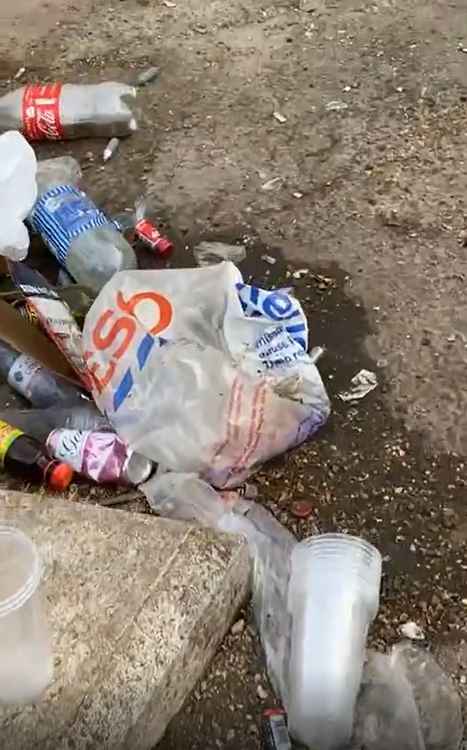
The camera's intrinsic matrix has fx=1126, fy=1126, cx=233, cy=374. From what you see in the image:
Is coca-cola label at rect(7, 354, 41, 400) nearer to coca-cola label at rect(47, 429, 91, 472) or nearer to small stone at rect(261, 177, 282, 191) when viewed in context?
coca-cola label at rect(47, 429, 91, 472)

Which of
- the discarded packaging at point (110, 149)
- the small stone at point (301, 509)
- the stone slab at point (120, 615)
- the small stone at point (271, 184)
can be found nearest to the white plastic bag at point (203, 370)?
the small stone at point (301, 509)

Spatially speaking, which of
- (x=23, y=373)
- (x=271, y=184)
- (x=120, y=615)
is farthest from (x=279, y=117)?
(x=120, y=615)

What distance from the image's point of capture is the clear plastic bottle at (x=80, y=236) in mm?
2707

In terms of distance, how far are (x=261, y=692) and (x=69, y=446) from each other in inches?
25.9

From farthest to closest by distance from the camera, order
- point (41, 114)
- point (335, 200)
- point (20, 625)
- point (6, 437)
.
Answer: point (41, 114) → point (335, 200) → point (6, 437) → point (20, 625)

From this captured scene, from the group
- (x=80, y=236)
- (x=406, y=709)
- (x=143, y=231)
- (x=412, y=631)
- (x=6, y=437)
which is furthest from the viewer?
(x=143, y=231)

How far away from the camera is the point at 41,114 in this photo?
323cm

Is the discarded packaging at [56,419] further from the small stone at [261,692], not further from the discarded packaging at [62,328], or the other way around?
the small stone at [261,692]

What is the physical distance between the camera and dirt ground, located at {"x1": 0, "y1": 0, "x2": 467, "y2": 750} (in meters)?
2.15

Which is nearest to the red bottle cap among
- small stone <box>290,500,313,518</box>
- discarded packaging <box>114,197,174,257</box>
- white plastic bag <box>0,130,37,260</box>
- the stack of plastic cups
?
discarded packaging <box>114,197,174,257</box>

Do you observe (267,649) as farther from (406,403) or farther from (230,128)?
(230,128)

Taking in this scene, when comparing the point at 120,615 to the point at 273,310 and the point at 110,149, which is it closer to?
the point at 273,310

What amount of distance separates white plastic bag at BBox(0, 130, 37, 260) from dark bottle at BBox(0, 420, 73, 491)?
1.88ft

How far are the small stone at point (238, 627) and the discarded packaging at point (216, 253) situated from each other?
1.06 meters
